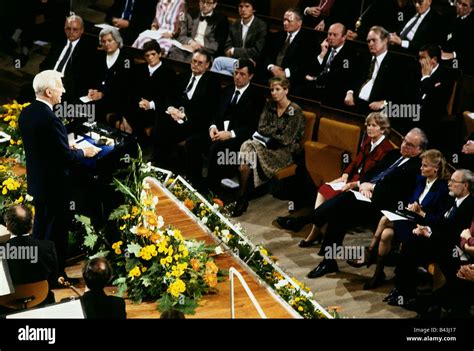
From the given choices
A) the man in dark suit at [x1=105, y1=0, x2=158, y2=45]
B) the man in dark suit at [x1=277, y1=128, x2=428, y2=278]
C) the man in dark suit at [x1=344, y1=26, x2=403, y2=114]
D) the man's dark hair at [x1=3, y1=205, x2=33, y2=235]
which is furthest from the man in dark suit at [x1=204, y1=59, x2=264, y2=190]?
the man's dark hair at [x1=3, y1=205, x2=33, y2=235]

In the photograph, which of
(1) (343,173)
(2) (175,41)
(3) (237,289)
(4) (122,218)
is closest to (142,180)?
(4) (122,218)

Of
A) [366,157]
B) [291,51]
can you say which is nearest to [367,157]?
[366,157]

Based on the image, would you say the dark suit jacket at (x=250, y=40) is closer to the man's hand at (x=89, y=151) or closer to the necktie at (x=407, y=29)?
the necktie at (x=407, y=29)

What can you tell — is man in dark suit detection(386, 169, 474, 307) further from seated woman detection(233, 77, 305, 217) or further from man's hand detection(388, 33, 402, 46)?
man's hand detection(388, 33, 402, 46)

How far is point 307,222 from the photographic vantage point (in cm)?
754

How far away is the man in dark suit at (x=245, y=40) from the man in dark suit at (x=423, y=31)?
46.8 inches

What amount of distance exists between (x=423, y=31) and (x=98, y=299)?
435 cm

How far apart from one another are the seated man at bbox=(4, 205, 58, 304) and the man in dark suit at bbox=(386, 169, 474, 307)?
2.36 meters

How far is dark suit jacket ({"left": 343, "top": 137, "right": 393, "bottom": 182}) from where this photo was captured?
7.30m

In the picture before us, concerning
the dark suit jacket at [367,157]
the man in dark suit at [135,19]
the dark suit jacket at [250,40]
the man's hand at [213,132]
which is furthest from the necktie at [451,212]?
the man in dark suit at [135,19]

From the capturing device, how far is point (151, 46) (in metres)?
8.34

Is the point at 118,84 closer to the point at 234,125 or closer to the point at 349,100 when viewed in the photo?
the point at 234,125

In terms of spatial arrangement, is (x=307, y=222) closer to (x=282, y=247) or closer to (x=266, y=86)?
(x=282, y=247)

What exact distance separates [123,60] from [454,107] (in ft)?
9.08
